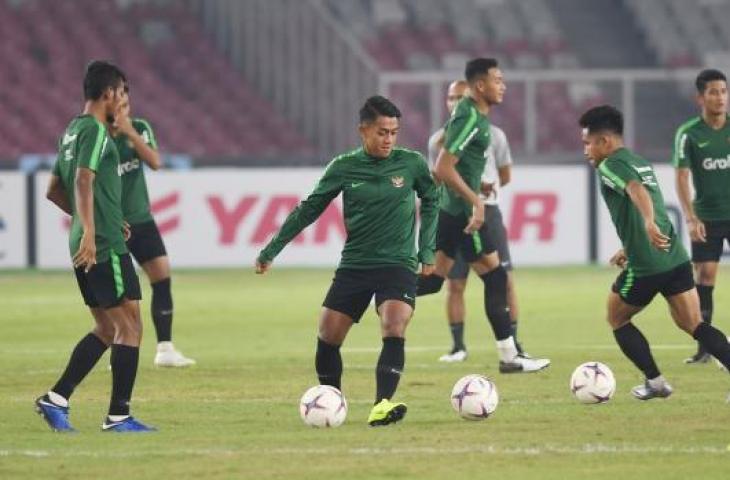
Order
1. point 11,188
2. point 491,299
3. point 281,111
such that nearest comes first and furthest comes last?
point 491,299
point 11,188
point 281,111

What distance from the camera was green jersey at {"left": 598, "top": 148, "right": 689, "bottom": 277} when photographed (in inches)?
438

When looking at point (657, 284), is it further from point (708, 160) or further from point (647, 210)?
point (708, 160)

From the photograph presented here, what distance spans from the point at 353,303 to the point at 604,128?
1840 mm

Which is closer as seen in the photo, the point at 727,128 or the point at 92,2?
the point at 727,128

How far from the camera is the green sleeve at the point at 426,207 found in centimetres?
1103

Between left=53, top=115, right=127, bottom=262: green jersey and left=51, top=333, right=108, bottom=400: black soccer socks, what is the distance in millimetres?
586

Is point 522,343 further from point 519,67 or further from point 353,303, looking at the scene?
point 519,67

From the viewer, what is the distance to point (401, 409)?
1045cm

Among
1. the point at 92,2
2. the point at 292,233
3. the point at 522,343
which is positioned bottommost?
the point at 522,343

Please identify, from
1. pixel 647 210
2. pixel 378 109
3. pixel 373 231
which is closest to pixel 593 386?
pixel 647 210

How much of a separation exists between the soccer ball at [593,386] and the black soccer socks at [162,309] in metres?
4.32

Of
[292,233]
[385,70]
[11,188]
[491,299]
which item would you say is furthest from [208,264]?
[292,233]

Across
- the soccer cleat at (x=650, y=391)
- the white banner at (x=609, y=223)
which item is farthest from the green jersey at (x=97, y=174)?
the white banner at (x=609, y=223)

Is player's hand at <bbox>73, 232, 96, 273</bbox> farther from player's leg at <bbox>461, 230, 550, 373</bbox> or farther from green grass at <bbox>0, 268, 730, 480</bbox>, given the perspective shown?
player's leg at <bbox>461, 230, 550, 373</bbox>
